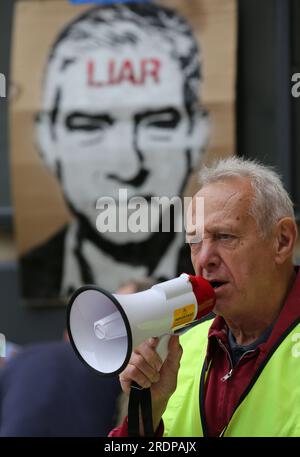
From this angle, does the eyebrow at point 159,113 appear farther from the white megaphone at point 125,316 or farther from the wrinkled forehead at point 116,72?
the white megaphone at point 125,316

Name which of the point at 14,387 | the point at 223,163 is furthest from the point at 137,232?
the point at 223,163

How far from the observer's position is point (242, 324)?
2080 millimetres

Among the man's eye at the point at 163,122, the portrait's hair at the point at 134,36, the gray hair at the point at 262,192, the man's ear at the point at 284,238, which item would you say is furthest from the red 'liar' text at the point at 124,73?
the man's ear at the point at 284,238

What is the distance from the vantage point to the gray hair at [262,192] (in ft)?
6.66

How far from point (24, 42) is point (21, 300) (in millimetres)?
1671

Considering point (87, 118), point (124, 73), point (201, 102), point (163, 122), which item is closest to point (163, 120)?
point (163, 122)

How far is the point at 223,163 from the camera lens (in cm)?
219

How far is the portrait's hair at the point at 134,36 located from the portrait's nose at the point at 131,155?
0.38 meters

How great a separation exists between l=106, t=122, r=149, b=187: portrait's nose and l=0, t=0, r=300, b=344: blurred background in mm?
173

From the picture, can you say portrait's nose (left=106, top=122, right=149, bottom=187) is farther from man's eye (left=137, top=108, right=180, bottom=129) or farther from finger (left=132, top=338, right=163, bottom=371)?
finger (left=132, top=338, right=163, bottom=371)

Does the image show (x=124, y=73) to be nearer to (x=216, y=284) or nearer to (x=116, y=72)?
(x=116, y=72)

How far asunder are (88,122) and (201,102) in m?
0.73

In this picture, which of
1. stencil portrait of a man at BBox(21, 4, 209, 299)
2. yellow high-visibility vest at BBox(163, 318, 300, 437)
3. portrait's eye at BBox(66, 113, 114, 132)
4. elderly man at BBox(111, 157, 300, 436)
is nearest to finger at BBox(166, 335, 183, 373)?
elderly man at BBox(111, 157, 300, 436)

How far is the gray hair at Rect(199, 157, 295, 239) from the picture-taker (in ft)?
6.66
